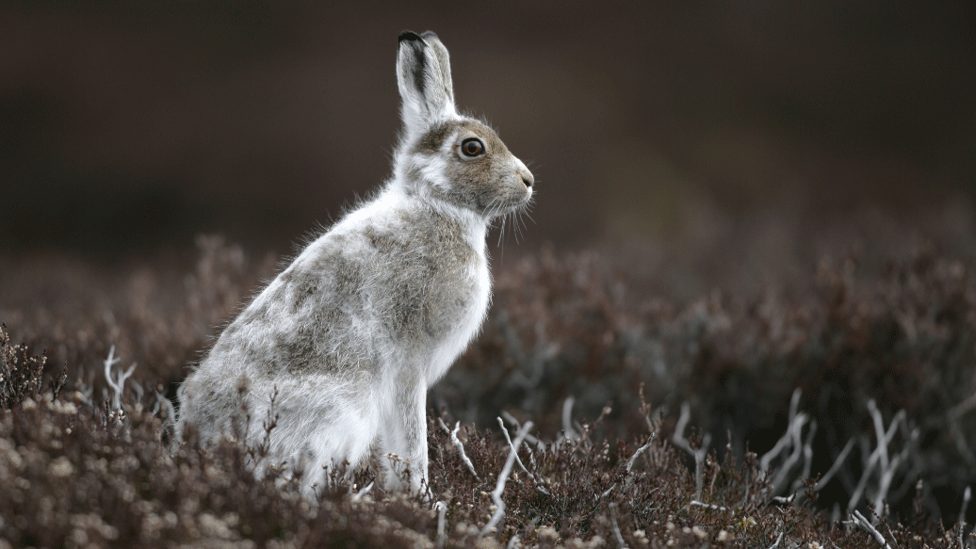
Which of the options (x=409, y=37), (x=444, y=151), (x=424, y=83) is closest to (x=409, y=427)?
(x=444, y=151)

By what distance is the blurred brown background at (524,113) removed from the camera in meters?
12.0

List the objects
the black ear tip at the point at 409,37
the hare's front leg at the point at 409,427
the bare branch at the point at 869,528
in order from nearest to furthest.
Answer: the bare branch at the point at 869,528 → the hare's front leg at the point at 409,427 → the black ear tip at the point at 409,37

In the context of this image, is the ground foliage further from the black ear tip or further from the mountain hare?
the black ear tip

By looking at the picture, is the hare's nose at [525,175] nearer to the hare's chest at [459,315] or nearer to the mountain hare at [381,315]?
the mountain hare at [381,315]

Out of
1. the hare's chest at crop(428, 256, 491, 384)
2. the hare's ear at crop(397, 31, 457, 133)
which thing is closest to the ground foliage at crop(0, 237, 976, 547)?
the hare's chest at crop(428, 256, 491, 384)

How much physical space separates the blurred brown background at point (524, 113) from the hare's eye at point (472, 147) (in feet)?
23.2

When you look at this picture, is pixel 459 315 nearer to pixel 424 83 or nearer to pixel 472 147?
pixel 472 147

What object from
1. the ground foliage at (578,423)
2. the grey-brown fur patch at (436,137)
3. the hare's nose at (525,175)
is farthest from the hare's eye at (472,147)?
the ground foliage at (578,423)

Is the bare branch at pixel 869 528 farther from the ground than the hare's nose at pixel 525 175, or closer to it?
closer to it

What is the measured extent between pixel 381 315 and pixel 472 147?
1.02 metres

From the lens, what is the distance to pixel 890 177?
13.3 metres

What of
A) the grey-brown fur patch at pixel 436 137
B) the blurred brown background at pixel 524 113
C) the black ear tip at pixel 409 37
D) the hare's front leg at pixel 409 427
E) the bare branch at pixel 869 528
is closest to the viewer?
the bare branch at pixel 869 528

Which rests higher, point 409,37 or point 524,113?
point 409,37

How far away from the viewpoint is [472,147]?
3656 mm
